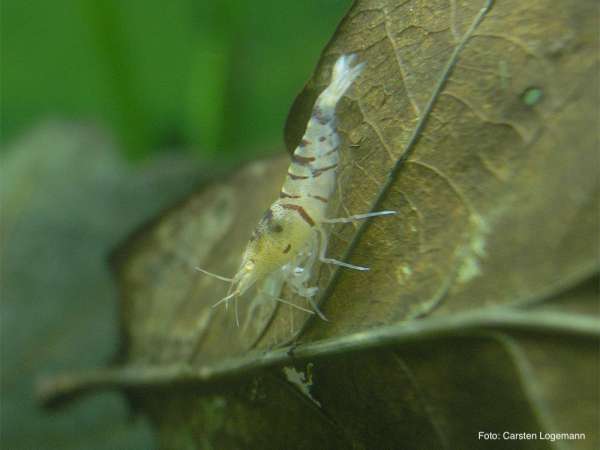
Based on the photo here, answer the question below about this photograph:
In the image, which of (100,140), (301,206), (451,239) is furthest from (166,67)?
(451,239)

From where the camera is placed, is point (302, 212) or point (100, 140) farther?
point (100, 140)

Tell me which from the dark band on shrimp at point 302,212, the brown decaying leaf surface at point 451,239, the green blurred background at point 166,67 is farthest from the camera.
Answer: the green blurred background at point 166,67

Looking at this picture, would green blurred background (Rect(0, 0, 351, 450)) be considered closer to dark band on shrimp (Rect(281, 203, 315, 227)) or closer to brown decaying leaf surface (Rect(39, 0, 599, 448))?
dark band on shrimp (Rect(281, 203, 315, 227))

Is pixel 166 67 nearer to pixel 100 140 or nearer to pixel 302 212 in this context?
pixel 100 140

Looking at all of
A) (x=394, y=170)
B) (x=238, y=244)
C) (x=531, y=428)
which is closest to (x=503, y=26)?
(x=394, y=170)

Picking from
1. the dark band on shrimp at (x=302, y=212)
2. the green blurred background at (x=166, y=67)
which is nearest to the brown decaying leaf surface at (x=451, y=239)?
the dark band on shrimp at (x=302, y=212)

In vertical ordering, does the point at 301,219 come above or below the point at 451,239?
below

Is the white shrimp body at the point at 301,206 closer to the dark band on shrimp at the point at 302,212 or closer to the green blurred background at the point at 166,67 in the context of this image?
the dark band on shrimp at the point at 302,212
